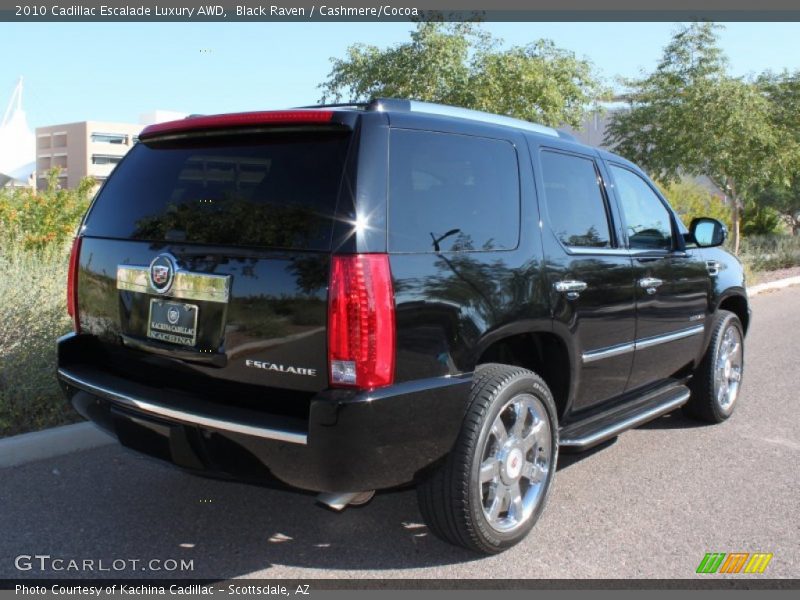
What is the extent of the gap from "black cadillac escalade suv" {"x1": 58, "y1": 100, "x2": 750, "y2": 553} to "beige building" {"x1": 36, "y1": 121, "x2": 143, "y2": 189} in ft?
393

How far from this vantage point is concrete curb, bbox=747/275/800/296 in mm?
14883

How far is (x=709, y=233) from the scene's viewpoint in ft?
17.9

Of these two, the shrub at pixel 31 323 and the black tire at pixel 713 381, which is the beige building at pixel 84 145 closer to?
the shrub at pixel 31 323

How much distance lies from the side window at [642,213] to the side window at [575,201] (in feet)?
1.05

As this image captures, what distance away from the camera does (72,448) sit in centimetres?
481

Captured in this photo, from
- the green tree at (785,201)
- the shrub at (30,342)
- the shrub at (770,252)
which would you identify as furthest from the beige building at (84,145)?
the shrub at (30,342)

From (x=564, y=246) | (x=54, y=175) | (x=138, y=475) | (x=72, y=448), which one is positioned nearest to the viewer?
(x=564, y=246)

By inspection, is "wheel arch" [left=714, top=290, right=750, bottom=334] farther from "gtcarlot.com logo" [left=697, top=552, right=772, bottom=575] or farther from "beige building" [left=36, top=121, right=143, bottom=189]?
"beige building" [left=36, top=121, right=143, bottom=189]

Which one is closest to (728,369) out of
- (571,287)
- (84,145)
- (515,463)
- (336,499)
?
(571,287)

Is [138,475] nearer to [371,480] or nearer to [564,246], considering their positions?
[371,480]

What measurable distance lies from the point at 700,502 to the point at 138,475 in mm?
3124

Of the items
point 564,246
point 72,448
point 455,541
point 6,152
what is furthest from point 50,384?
point 6,152

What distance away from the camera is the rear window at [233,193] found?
3062 mm

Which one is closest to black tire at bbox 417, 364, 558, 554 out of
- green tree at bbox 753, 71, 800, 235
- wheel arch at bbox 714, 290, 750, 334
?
wheel arch at bbox 714, 290, 750, 334
